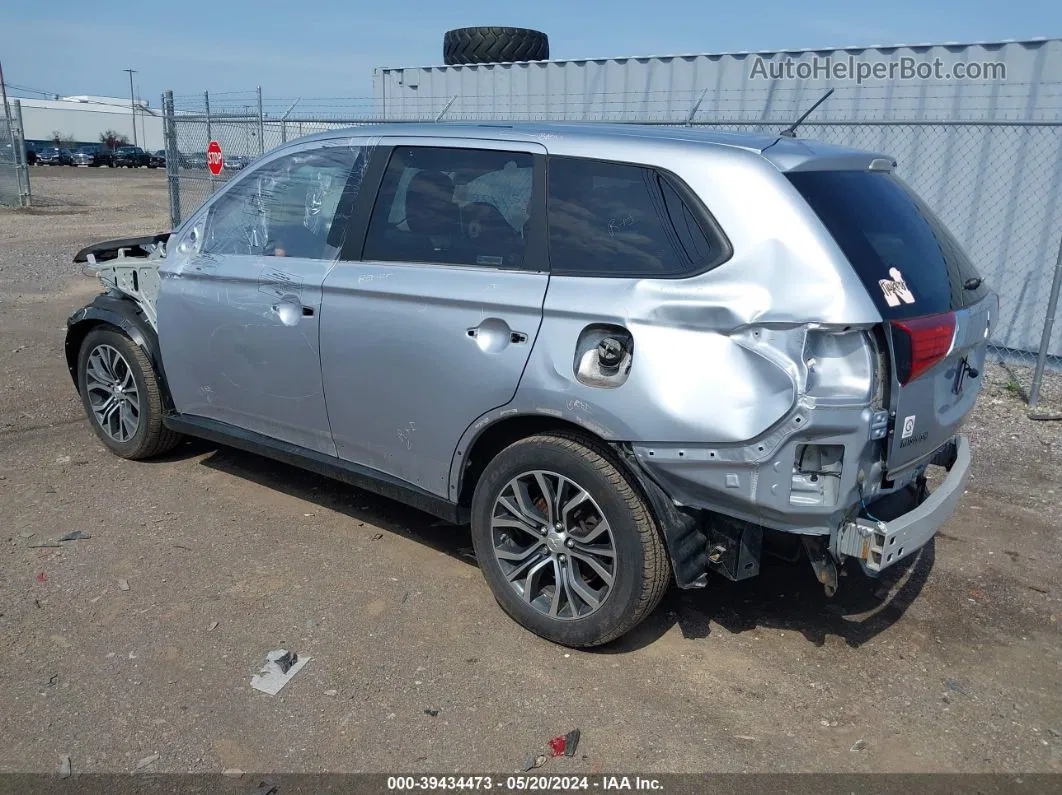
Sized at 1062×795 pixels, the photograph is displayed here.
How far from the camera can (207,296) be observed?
4656mm

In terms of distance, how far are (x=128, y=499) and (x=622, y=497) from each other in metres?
3.05

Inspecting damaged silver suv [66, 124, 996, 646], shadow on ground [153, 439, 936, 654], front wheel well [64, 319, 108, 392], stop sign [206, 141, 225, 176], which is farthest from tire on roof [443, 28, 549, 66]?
shadow on ground [153, 439, 936, 654]

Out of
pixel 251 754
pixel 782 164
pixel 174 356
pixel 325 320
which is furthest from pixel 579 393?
pixel 174 356

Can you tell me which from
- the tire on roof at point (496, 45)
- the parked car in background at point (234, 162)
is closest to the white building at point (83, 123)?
the parked car in background at point (234, 162)

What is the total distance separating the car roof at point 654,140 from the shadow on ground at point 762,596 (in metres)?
1.83

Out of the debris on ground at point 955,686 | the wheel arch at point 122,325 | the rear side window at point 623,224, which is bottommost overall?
the debris on ground at point 955,686

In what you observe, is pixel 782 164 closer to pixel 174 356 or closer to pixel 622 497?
pixel 622 497

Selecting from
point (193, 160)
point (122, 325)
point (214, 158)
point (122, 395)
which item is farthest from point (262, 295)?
point (193, 160)

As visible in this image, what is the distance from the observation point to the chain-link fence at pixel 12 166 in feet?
68.1

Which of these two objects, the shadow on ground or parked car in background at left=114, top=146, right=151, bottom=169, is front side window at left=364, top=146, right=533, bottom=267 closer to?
the shadow on ground

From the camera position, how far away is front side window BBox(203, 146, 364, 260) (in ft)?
13.9

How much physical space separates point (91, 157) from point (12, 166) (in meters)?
35.1

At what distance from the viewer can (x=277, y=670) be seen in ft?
11.3

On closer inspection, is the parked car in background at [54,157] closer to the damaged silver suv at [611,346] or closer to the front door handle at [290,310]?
the front door handle at [290,310]
